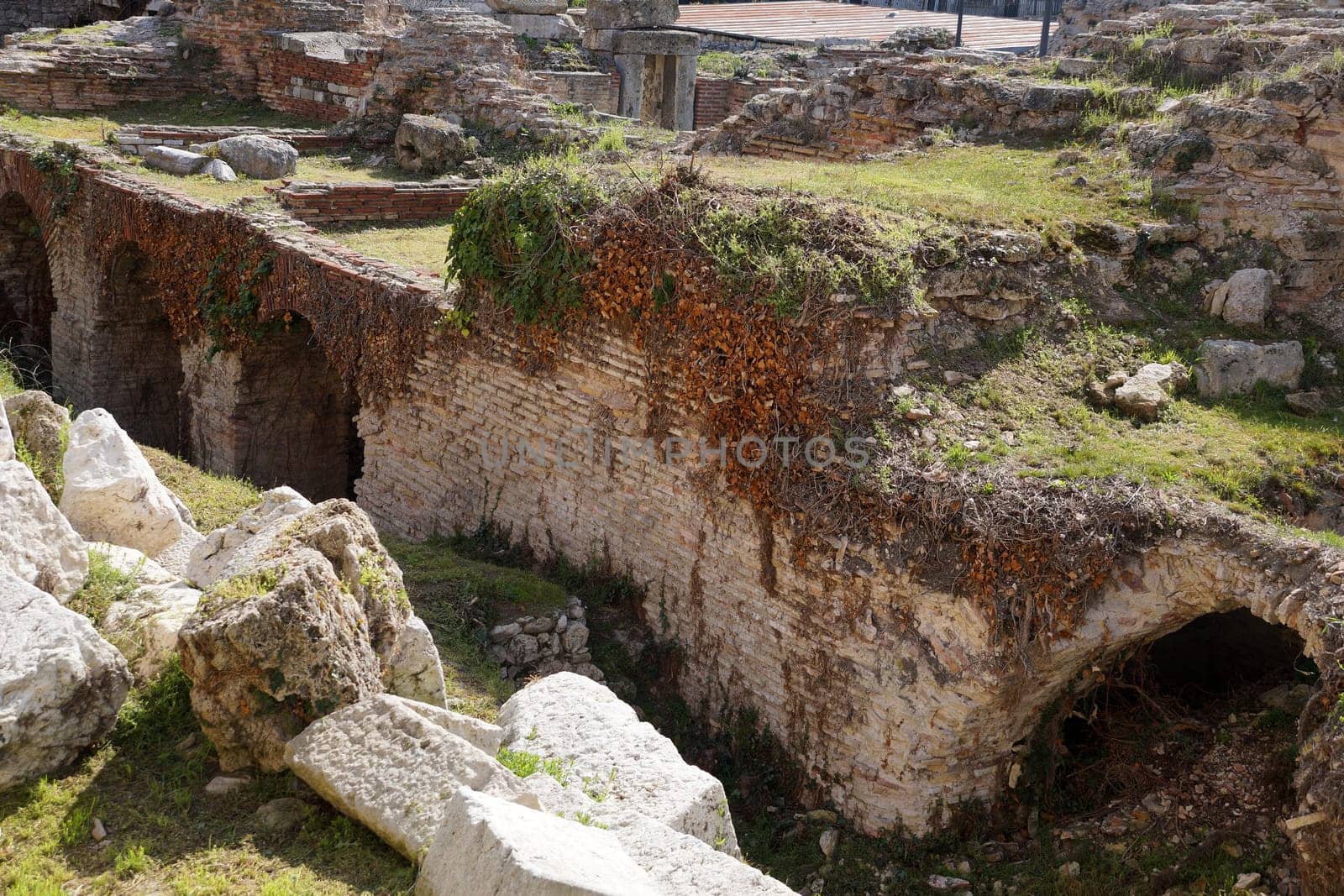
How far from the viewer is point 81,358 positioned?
11961 mm

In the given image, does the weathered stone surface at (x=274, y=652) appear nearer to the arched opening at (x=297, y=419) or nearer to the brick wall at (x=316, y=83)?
the arched opening at (x=297, y=419)

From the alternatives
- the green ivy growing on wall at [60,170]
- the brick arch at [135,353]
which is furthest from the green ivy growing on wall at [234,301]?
the green ivy growing on wall at [60,170]

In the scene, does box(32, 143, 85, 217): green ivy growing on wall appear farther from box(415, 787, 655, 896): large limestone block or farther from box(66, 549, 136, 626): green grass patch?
box(415, 787, 655, 896): large limestone block

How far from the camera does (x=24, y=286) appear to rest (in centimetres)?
1383

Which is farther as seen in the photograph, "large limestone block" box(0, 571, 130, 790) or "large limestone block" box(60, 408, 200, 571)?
"large limestone block" box(60, 408, 200, 571)

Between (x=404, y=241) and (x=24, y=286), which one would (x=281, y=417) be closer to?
(x=404, y=241)

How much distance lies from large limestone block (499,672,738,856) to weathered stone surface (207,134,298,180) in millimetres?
9256

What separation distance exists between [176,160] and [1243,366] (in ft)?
33.9

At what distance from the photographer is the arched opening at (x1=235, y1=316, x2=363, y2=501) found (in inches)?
404

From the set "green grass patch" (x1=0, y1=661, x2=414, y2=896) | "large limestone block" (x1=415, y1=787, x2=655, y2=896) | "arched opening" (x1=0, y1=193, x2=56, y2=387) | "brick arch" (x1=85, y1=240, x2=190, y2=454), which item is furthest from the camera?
"arched opening" (x1=0, y1=193, x2=56, y2=387)

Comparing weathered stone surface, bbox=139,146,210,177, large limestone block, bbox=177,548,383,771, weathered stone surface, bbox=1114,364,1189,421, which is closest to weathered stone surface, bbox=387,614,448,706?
large limestone block, bbox=177,548,383,771

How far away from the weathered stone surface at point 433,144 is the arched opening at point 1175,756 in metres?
9.00

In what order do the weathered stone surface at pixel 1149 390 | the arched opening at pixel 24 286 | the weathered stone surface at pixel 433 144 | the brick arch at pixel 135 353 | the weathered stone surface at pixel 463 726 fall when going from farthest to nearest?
the arched opening at pixel 24 286 → the weathered stone surface at pixel 433 144 → the brick arch at pixel 135 353 → the weathered stone surface at pixel 1149 390 → the weathered stone surface at pixel 463 726

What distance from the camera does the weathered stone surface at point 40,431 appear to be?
19.0ft
